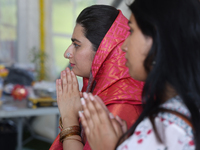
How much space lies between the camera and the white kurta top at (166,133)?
68 cm

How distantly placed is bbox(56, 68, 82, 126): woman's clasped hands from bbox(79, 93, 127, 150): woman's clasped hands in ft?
0.94

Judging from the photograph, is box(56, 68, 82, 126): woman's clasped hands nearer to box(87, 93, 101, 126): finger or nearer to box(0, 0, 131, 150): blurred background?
box(87, 93, 101, 126): finger

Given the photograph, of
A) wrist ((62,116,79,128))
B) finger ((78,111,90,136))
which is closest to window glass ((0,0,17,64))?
wrist ((62,116,79,128))

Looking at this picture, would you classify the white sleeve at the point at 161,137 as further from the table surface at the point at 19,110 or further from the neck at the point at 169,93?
the table surface at the point at 19,110

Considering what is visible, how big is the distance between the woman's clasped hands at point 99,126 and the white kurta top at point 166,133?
0.17 ft

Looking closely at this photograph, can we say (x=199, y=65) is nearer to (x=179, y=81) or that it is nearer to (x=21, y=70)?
(x=179, y=81)

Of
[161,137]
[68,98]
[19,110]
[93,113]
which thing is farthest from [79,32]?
[19,110]

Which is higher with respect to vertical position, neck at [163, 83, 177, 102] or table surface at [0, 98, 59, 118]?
neck at [163, 83, 177, 102]

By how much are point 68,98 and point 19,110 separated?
135 centimetres

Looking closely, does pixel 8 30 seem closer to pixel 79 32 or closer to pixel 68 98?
pixel 79 32

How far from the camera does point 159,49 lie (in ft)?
2.33

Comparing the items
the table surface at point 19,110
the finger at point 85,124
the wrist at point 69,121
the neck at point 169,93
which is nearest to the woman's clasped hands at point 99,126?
the finger at point 85,124

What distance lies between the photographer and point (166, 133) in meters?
0.68

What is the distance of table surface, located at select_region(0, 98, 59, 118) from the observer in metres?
2.31
